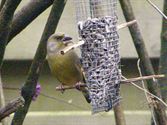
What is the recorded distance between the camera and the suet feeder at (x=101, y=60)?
2789 mm

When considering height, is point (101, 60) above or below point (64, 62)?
above

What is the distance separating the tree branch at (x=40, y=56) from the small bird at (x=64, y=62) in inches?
17.5

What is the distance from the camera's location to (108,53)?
9.22 ft

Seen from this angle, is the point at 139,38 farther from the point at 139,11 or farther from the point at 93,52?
the point at 139,11

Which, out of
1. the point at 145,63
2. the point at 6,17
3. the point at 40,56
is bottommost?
the point at 145,63

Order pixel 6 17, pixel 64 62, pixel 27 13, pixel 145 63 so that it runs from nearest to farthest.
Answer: pixel 6 17, pixel 27 13, pixel 145 63, pixel 64 62

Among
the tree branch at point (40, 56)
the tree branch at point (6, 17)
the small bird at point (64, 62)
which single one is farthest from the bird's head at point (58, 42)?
the tree branch at point (6, 17)

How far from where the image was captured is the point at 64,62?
11.3ft

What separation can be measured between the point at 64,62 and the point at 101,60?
68cm

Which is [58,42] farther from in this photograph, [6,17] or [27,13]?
[6,17]

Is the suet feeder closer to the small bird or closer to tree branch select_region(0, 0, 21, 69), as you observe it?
the small bird

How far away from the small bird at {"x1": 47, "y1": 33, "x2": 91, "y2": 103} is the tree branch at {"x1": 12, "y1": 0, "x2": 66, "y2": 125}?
1.46ft

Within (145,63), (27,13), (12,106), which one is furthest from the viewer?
(145,63)

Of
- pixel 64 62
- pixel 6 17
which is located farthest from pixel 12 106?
pixel 64 62
